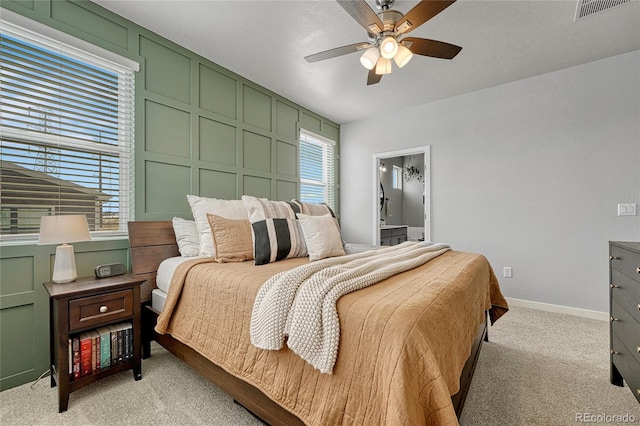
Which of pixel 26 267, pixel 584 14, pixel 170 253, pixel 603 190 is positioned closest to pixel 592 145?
pixel 603 190

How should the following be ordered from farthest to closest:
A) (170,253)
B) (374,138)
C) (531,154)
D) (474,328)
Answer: (374,138) → (531,154) → (170,253) → (474,328)

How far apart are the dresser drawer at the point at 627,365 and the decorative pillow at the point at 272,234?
81.9 inches

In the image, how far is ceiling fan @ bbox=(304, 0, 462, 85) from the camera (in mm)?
1685

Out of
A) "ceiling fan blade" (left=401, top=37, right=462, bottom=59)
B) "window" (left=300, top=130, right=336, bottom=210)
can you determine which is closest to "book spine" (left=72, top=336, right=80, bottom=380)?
"ceiling fan blade" (left=401, top=37, right=462, bottom=59)

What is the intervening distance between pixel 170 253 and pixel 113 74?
1.55 m

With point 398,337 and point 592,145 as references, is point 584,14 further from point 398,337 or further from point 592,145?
→ point 398,337

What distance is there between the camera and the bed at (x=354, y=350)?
91 cm

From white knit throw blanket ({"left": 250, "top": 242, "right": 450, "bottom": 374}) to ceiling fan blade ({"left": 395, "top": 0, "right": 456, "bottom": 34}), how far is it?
1514 mm

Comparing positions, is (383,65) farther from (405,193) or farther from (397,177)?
(405,193)

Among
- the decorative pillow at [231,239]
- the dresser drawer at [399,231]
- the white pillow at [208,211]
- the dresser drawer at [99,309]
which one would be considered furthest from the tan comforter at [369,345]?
the dresser drawer at [399,231]

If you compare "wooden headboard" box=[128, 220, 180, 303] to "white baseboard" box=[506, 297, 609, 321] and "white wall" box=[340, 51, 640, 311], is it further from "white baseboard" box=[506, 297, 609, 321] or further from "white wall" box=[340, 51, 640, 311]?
"white baseboard" box=[506, 297, 609, 321]

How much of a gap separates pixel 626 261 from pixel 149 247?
3221mm

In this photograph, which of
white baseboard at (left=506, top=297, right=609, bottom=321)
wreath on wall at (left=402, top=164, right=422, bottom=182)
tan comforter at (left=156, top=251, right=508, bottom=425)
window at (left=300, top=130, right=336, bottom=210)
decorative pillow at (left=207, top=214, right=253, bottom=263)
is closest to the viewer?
tan comforter at (left=156, top=251, right=508, bottom=425)

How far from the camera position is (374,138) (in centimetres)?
471
